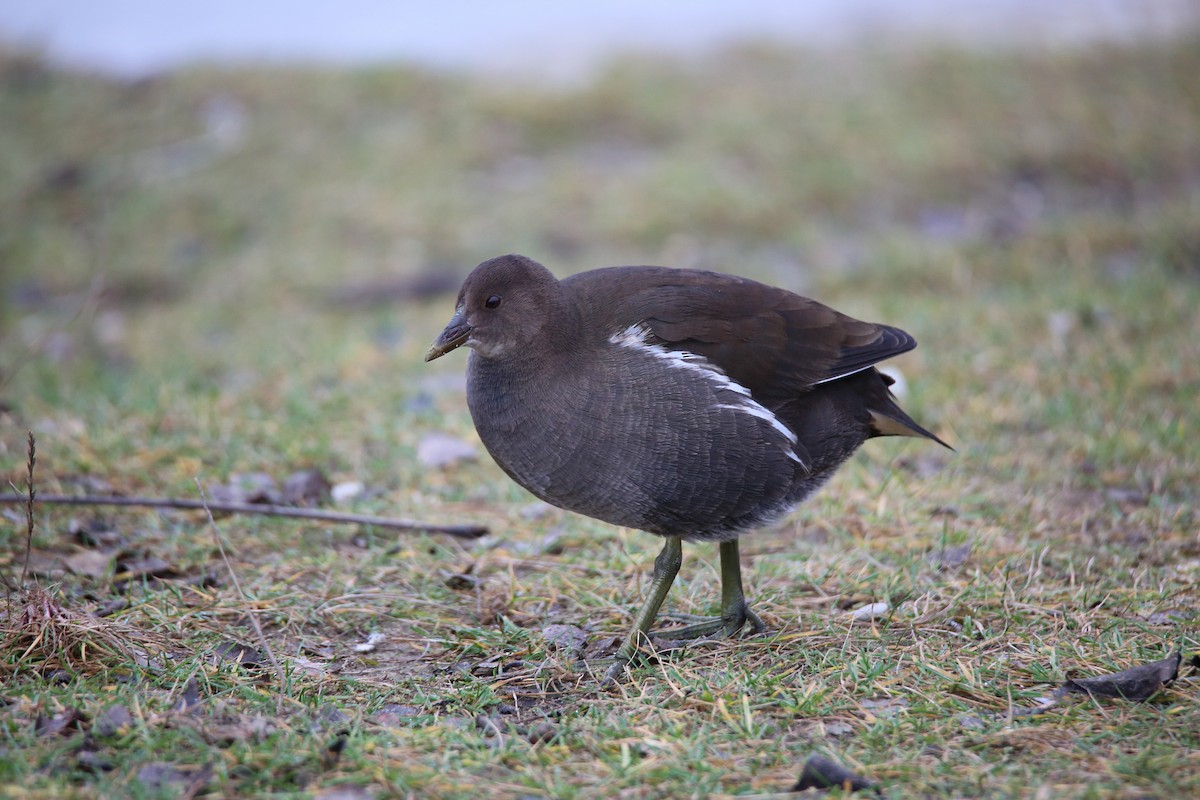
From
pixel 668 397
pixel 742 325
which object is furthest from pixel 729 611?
pixel 742 325

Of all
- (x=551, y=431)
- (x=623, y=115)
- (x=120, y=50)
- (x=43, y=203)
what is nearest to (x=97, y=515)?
(x=551, y=431)

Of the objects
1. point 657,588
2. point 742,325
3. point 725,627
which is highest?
point 742,325

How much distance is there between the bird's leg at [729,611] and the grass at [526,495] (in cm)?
9

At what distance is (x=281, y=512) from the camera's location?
3.70m

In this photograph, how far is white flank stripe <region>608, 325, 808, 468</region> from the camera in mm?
3141

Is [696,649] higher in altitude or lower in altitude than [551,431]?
lower

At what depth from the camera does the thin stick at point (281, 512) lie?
3646 mm

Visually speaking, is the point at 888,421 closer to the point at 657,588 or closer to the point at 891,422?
the point at 891,422

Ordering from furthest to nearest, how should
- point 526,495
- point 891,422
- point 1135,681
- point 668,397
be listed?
point 526,495 < point 891,422 < point 668,397 < point 1135,681

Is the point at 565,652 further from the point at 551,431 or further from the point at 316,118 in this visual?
the point at 316,118

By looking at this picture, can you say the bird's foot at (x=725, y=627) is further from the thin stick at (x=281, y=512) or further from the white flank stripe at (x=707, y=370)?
the thin stick at (x=281, y=512)

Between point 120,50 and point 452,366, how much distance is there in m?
5.69

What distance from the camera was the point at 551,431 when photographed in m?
3.11

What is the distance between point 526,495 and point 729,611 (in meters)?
1.23
